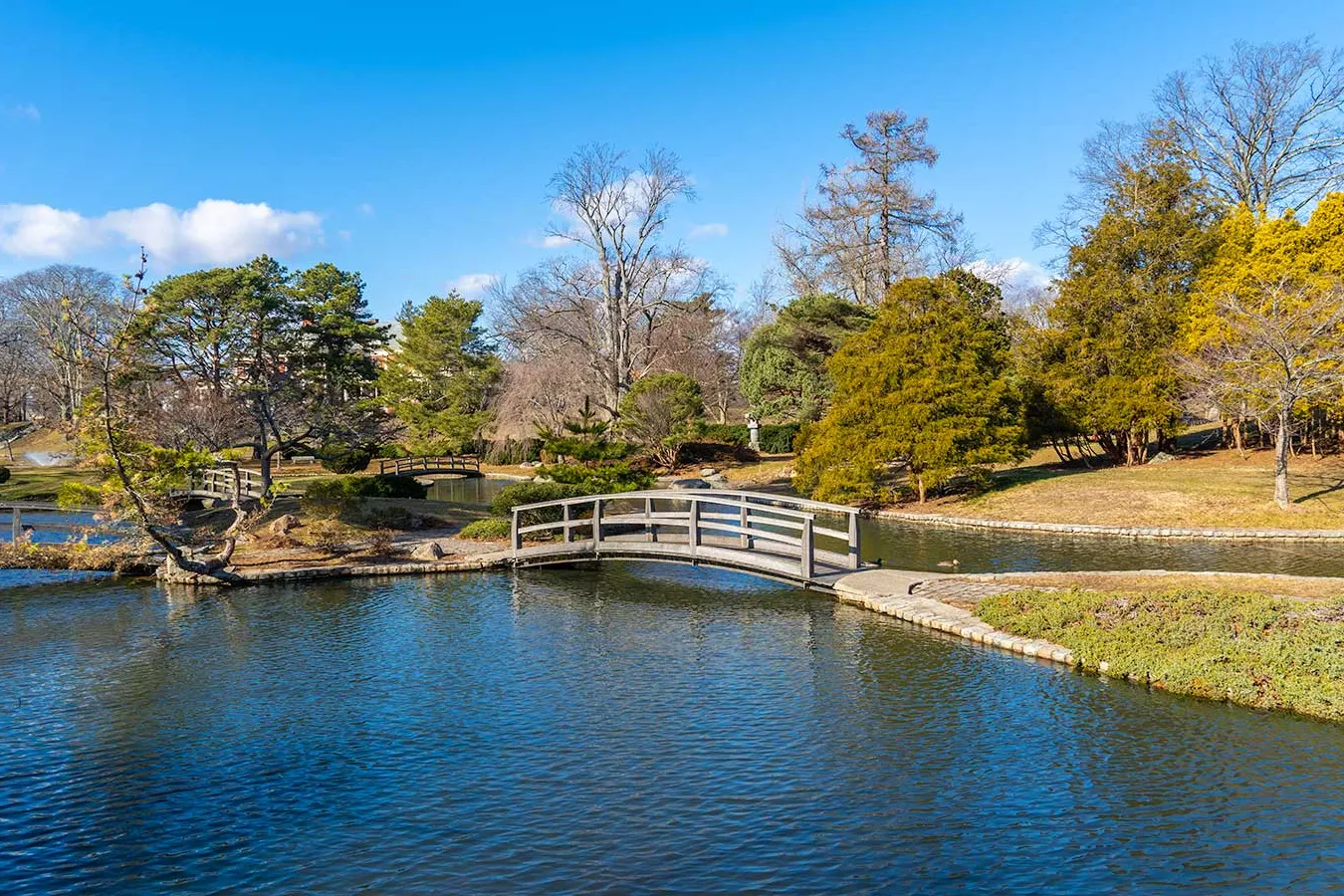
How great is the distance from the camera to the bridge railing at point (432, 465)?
154ft

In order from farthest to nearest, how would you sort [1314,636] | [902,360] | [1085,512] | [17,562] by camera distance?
[902,360], [1085,512], [17,562], [1314,636]

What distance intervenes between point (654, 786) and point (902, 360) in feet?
76.6

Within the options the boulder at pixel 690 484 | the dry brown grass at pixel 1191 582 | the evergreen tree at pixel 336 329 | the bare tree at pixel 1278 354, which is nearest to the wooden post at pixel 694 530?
the dry brown grass at pixel 1191 582

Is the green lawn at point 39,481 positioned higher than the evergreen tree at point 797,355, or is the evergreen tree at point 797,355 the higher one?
the evergreen tree at point 797,355

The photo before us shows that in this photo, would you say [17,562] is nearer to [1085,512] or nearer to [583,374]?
[1085,512]

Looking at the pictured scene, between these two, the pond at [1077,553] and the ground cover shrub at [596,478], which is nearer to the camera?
the pond at [1077,553]

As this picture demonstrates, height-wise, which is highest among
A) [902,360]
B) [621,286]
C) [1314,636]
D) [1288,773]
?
[621,286]

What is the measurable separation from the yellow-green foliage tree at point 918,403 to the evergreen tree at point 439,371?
98.1ft

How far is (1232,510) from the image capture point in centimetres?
2448

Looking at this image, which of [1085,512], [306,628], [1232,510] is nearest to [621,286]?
[1085,512]

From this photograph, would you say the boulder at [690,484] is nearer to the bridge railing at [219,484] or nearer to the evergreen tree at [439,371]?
the bridge railing at [219,484]

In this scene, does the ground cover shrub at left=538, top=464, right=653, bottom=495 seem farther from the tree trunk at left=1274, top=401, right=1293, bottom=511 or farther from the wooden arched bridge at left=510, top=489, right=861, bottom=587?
the tree trunk at left=1274, top=401, right=1293, bottom=511

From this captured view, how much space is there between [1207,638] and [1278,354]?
1662cm

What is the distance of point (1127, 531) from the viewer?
78.9ft
